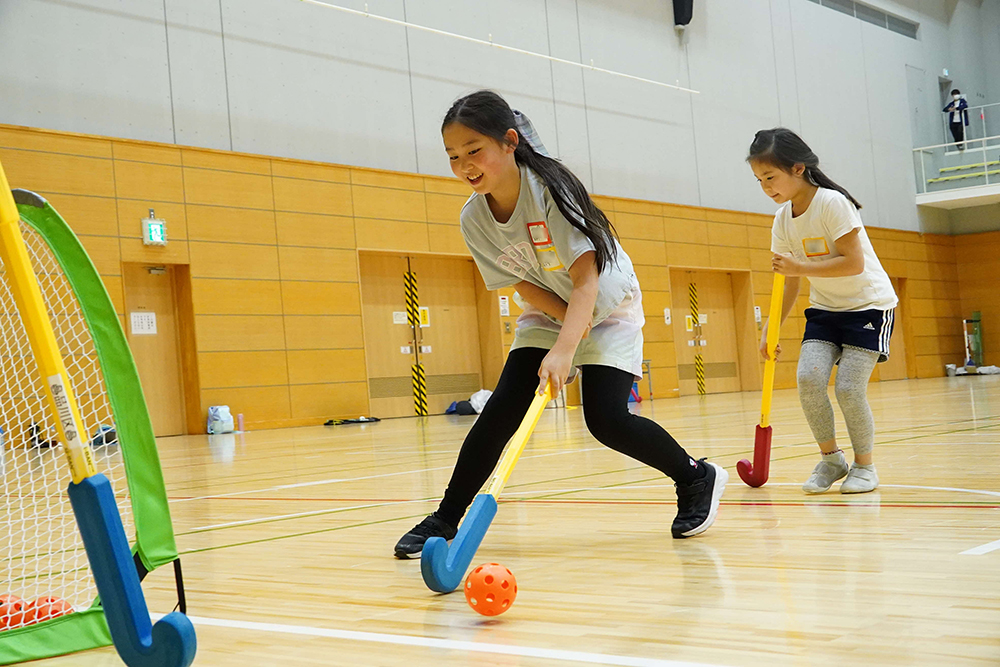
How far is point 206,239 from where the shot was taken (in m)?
11.1

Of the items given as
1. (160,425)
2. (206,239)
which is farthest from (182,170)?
(160,425)

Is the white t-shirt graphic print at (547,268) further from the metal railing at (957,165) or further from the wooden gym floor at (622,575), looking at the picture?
the metal railing at (957,165)

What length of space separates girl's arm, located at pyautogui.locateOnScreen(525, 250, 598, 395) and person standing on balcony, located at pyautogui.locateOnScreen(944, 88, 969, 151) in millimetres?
20913

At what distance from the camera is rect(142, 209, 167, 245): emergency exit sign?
10578 millimetres

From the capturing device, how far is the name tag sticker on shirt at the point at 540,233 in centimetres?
250

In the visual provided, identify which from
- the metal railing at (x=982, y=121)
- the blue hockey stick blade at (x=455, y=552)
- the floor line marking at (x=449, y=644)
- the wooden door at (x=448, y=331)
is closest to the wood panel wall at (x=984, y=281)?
the metal railing at (x=982, y=121)

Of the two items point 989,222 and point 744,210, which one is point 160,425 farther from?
point 989,222

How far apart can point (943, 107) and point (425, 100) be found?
46.4 ft

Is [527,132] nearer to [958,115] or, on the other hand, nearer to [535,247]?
[535,247]

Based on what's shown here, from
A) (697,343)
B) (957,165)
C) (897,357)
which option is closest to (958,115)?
(957,165)

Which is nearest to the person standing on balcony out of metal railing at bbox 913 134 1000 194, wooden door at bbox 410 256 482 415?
metal railing at bbox 913 134 1000 194

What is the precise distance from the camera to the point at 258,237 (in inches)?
456

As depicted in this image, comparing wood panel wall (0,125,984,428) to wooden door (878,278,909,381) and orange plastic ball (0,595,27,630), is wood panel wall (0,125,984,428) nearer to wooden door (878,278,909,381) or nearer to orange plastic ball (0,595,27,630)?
orange plastic ball (0,595,27,630)

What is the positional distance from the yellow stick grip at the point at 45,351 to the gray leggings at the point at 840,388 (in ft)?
8.28
